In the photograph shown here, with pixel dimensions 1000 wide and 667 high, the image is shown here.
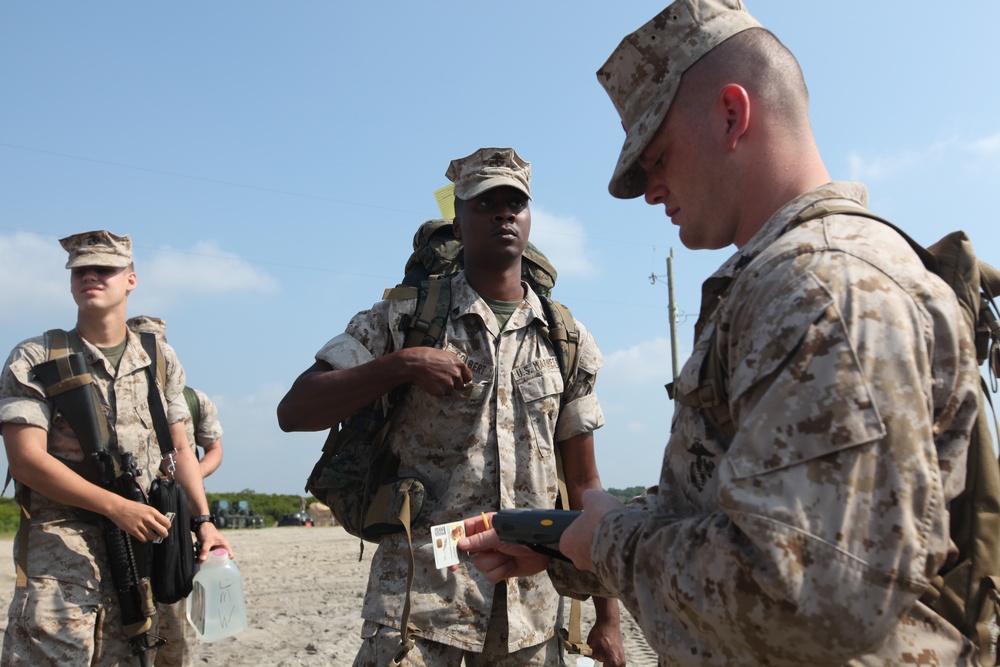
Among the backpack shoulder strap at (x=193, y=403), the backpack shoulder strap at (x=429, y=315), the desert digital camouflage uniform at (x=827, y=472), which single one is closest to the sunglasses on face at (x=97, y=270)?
the backpack shoulder strap at (x=429, y=315)

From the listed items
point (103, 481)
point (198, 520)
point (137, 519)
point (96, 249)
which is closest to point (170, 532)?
point (137, 519)

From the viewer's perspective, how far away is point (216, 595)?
17.2 feet

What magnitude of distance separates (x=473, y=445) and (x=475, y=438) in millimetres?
30

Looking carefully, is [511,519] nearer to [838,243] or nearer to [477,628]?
[838,243]

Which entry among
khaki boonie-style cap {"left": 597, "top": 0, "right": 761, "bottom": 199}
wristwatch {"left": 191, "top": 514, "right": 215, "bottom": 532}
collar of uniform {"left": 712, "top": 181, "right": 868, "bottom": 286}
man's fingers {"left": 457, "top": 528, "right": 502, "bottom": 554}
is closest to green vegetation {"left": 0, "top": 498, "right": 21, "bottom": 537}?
wristwatch {"left": 191, "top": 514, "right": 215, "bottom": 532}

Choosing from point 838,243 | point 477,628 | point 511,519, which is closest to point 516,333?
point 477,628

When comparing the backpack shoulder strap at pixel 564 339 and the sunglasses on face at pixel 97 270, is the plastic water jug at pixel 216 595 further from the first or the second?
the backpack shoulder strap at pixel 564 339

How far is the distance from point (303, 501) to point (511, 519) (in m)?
32.1

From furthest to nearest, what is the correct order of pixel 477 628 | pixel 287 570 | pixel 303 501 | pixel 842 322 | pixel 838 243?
pixel 303 501
pixel 287 570
pixel 477 628
pixel 838 243
pixel 842 322

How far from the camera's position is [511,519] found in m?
2.30

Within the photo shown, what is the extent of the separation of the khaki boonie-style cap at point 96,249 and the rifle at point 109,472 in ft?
2.00

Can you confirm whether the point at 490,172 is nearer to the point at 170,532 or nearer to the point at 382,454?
the point at 382,454

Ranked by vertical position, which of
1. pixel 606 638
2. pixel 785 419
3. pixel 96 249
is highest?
pixel 96 249

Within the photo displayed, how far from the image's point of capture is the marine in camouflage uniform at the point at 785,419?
1422mm
